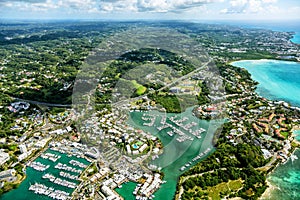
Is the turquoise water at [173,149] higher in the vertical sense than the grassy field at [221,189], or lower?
lower

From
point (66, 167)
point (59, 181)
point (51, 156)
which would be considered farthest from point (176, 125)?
point (59, 181)

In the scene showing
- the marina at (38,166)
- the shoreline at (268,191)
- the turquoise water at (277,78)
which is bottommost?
the turquoise water at (277,78)

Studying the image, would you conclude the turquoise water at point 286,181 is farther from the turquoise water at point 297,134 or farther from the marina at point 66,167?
the marina at point 66,167

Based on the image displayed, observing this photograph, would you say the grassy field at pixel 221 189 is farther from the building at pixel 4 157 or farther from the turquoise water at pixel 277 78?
the turquoise water at pixel 277 78

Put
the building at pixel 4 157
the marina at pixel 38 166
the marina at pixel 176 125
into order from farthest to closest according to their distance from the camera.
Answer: the marina at pixel 176 125 < the building at pixel 4 157 < the marina at pixel 38 166

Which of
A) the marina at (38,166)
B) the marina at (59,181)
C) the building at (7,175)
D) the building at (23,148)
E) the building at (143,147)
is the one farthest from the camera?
the building at (143,147)

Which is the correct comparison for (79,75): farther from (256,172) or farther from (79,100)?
(256,172)

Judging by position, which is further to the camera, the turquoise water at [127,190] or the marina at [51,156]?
the marina at [51,156]

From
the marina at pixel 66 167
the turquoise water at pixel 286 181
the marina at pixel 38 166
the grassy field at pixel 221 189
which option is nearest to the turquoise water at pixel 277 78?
the turquoise water at pixel 286 181
